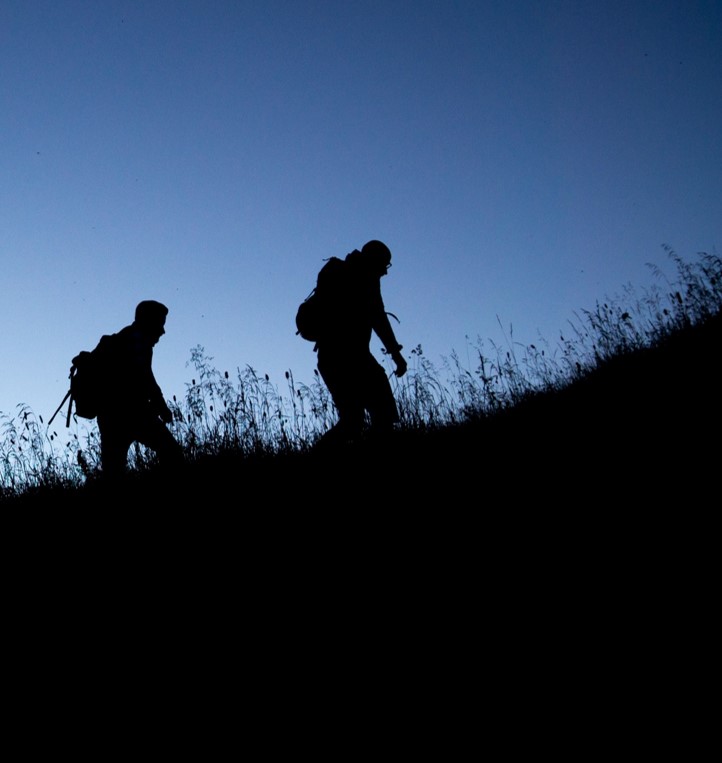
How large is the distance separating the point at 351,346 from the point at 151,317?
159cm

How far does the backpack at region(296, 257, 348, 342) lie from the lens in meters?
3.52

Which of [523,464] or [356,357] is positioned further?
[356,357]

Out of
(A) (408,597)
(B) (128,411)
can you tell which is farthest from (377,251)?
(A) (408,597)

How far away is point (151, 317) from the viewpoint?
407 cm

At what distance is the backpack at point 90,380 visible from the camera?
12.4 ft

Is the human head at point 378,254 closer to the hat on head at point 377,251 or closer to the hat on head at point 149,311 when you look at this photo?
the hat on head at point 377,251

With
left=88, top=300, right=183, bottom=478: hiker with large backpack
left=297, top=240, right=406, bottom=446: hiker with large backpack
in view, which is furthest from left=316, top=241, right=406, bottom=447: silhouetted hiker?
left=88, top=300, right=183, bottom=478: hiker with large backpack

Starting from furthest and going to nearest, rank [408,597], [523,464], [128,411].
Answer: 1. [128,411]
2. [523,464]
3. [408,597]

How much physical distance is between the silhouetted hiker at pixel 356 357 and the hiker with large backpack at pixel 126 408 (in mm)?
1221

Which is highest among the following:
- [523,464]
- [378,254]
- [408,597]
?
[378,254]

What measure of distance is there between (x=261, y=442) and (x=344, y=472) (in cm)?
120

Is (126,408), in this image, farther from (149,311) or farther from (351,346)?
(351,346)

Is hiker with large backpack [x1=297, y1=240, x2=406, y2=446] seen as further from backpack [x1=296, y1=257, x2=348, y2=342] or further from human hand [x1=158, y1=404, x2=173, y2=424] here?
human hand [x1=158, y1=404, x2=173, y2=424]

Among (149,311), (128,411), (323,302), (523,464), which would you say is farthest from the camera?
(149,311)
